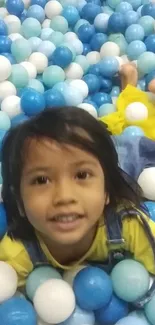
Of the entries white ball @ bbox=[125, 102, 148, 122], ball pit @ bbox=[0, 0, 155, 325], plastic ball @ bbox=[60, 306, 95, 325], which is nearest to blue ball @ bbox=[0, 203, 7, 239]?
ball pit @ bbox=[0, 0, 155, 325]

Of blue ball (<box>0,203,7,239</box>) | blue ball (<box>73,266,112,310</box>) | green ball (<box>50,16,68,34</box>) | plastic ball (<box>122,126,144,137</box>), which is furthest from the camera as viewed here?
green ball (<box>50,16,68,34</box>)

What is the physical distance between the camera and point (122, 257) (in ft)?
3.11

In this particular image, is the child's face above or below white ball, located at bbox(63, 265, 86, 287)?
above

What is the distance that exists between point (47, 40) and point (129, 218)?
2.81 feet

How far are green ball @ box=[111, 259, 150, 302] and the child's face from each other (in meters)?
0.13

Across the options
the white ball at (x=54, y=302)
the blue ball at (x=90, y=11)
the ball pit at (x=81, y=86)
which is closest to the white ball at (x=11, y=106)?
the ball pit at (x=81, y=86)

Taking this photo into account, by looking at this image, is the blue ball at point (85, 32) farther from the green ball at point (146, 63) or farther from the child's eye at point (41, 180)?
the child's eye at point (41, 180)

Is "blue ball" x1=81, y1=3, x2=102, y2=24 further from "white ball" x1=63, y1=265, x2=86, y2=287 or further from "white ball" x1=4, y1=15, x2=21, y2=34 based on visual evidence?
"white ball" x1=63, y1=265, x2=86, y2=287

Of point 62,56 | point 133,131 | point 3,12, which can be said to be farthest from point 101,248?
point 3,12

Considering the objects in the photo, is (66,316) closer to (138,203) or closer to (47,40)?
(138,203)

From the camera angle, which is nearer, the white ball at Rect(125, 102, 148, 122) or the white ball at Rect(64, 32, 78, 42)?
the white ball at Rect(125, 102, 148, 122)

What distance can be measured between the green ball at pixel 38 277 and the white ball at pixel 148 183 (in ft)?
0.88

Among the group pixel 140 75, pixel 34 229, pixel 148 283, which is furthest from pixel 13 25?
pixel 148 283

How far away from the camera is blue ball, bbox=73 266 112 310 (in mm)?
872
